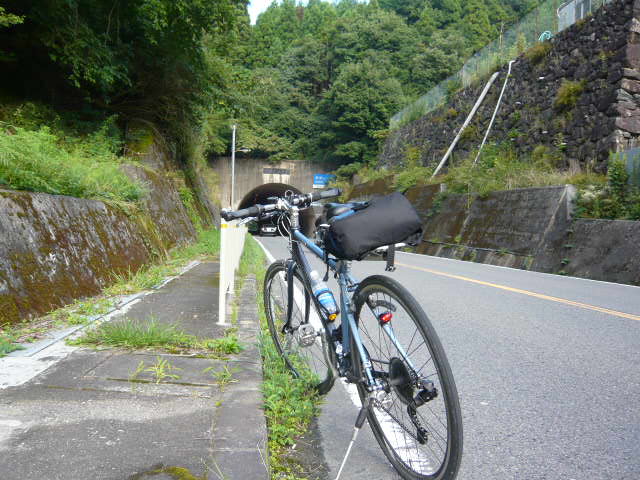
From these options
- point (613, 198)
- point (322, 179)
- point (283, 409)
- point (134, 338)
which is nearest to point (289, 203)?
point (283, 409)

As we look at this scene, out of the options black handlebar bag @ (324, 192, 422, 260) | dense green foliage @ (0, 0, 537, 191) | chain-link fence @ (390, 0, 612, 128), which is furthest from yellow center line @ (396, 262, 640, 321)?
chain-link fence @ (390, 0, 612, 128)

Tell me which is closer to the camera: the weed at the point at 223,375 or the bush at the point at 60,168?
the weed at the point at 223,375

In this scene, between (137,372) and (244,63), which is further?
(244,63)

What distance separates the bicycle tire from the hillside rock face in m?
13.9

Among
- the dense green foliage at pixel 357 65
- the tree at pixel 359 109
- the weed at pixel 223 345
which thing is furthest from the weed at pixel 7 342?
the tree at pixel 359 109

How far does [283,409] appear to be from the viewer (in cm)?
309

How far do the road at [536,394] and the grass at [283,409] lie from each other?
0.42 feet

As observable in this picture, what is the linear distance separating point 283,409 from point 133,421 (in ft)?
2.86

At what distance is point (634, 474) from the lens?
2398 millimetres

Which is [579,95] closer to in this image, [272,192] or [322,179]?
[322,179]

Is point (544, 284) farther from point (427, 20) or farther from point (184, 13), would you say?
point (427, 20)

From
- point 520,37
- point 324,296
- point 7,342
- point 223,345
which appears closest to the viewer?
point 324,296

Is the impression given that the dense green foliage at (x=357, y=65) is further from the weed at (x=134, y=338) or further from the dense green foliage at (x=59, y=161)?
the weed at (x=134, y=338)

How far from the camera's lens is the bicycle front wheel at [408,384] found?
2.08 meters
